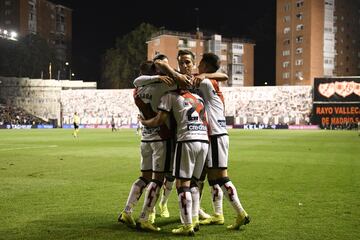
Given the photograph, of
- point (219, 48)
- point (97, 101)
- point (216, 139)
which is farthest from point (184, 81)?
point (219, 48)

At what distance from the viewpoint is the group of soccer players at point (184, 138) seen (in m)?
6.03

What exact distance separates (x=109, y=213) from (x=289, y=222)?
274cm

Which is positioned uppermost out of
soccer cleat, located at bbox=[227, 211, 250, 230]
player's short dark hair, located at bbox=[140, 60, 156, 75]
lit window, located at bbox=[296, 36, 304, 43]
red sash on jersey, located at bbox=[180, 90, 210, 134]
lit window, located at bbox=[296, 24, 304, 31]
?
lit window, located at bbox=[296, 24, 304, 31]

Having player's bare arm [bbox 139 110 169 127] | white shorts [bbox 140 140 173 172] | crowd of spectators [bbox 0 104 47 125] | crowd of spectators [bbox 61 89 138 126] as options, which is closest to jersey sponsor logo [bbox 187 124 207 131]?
player's bare arm [bbox 139 110 169 127]

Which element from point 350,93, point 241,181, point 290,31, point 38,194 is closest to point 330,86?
point 350,93

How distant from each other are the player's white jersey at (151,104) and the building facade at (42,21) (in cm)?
8278

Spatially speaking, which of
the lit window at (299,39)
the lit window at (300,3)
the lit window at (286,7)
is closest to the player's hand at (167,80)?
the lit window at (299,39)

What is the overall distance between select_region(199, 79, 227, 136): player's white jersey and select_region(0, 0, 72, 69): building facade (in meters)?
83.1

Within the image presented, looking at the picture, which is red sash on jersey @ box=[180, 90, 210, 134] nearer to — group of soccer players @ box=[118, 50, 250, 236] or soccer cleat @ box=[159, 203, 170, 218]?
group of soccer players @ box=[118, 50, 250, 236]

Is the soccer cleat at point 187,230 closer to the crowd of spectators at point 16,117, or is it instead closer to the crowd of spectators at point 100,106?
the crowd of spectators at point 16,117

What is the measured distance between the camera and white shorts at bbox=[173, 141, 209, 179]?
5.99 metres

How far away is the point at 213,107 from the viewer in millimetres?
6559

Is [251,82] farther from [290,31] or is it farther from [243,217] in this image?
[243,217]

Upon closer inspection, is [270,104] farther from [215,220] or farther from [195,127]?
[195,127]
